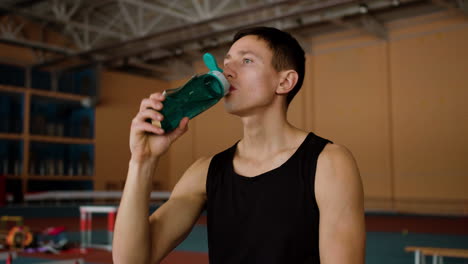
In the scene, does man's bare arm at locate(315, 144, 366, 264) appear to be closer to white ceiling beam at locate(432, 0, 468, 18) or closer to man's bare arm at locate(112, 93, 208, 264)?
man's bare arm at locate(112, 93, 208, 264)

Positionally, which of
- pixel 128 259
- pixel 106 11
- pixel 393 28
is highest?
pixel 106 11

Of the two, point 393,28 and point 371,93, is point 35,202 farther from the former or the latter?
point 393,28

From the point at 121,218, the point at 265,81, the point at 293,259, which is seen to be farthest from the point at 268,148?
the point at 121,218

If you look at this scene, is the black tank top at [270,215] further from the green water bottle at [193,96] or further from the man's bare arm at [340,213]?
the green water bottle at [193,96]

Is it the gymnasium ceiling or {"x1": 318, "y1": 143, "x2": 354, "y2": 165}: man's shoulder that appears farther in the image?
the gymnasium ceiling

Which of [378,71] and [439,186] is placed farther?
[378,71]

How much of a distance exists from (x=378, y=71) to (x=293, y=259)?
14846mm

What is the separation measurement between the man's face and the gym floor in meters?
4.66

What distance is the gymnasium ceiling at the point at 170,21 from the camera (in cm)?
1357

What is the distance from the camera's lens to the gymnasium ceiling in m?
13.6

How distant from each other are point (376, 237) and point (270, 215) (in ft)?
25.5

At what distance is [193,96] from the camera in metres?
1.55

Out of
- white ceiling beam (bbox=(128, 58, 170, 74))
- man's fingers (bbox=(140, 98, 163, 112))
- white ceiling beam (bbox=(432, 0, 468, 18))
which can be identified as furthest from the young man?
white ceiling beam (bbox=(128, 58, 170, 74))

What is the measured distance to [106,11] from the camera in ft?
56.7
